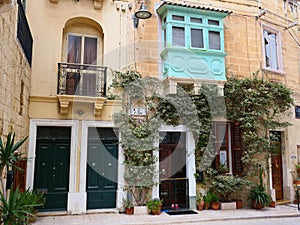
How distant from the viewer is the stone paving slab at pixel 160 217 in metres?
7.06

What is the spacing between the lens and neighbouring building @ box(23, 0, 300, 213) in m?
8.05

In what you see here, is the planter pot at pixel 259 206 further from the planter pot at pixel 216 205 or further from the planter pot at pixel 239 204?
the planter pot at pixel 216 205

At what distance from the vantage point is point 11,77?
561cm

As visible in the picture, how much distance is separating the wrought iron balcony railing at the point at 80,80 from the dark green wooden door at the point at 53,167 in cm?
Result: 130

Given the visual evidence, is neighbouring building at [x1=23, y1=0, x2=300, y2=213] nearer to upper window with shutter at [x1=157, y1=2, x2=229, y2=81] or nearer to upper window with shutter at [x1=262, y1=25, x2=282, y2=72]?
upper window with shutter at [x1=157, y1=2, x2=229, y2=81]

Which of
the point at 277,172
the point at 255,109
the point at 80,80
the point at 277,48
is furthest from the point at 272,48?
the point at 80,80

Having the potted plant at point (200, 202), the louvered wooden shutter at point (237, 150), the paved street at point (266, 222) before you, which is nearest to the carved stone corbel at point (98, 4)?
the louvered wooden shutter at point (237, 150)

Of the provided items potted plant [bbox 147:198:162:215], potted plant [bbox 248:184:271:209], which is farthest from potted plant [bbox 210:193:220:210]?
potted plant [bbox 147:198:162:215]

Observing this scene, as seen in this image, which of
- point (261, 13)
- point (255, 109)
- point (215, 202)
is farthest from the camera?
point (261, 13)

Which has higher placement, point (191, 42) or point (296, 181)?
point (191, 42)

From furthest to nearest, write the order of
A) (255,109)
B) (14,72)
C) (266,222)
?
(255,109)
(266,222)
(14,72)

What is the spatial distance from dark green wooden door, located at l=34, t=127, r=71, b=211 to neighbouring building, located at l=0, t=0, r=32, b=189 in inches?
23.3

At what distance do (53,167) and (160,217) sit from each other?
137 inches

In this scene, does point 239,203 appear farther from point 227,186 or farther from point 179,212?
point 179,212
